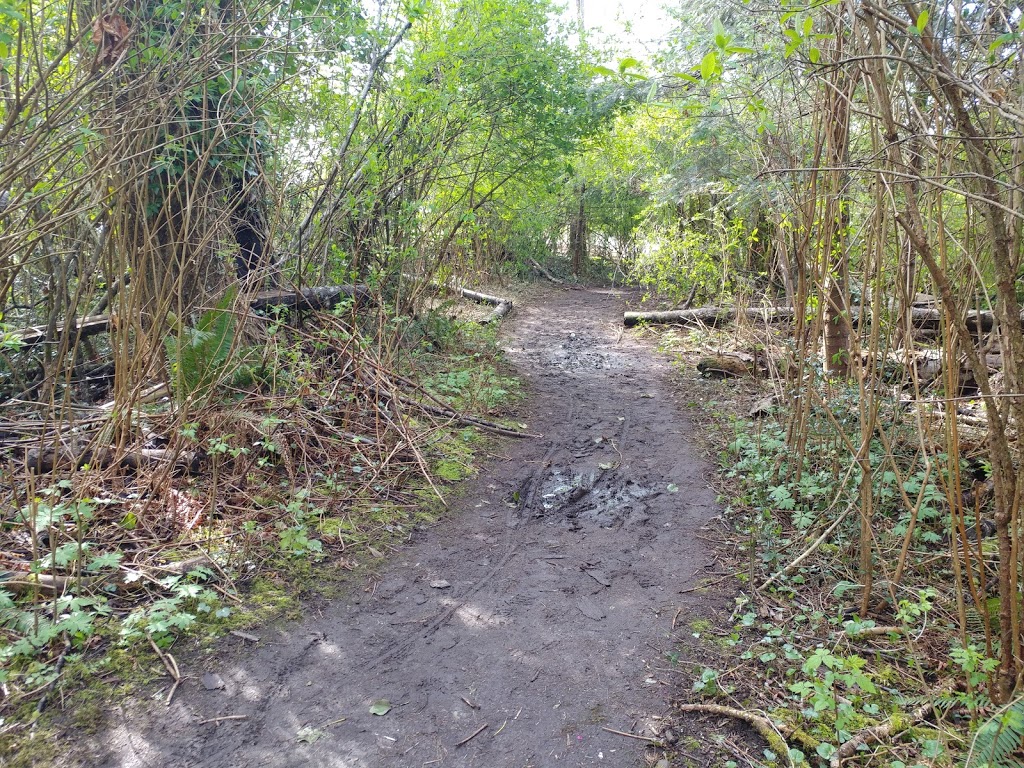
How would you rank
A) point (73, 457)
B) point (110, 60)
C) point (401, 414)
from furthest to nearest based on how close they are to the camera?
point (401, 414) → point (73, 457) → point (110, 60)

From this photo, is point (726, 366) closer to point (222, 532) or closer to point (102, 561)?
point (222, 532)

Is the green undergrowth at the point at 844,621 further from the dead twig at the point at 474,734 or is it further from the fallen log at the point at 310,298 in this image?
the fallen log at the point at 310,298

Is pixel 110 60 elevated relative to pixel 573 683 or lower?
elevated

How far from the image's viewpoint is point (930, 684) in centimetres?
311

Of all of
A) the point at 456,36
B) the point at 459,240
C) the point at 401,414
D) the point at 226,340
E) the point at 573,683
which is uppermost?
the point at 456,36

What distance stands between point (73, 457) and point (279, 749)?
260 cm

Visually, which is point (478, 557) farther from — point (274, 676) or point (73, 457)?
point (73, 457)

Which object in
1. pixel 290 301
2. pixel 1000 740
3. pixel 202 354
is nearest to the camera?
pixel 1000 740

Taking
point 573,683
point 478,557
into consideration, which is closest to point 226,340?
point 478,557

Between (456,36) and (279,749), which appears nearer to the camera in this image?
(279,749)

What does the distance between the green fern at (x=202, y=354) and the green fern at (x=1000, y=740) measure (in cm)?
481

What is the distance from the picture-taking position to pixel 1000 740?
7.43ft

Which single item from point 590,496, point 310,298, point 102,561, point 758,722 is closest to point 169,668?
point 102,561

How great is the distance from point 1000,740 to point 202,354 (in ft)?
17.1
